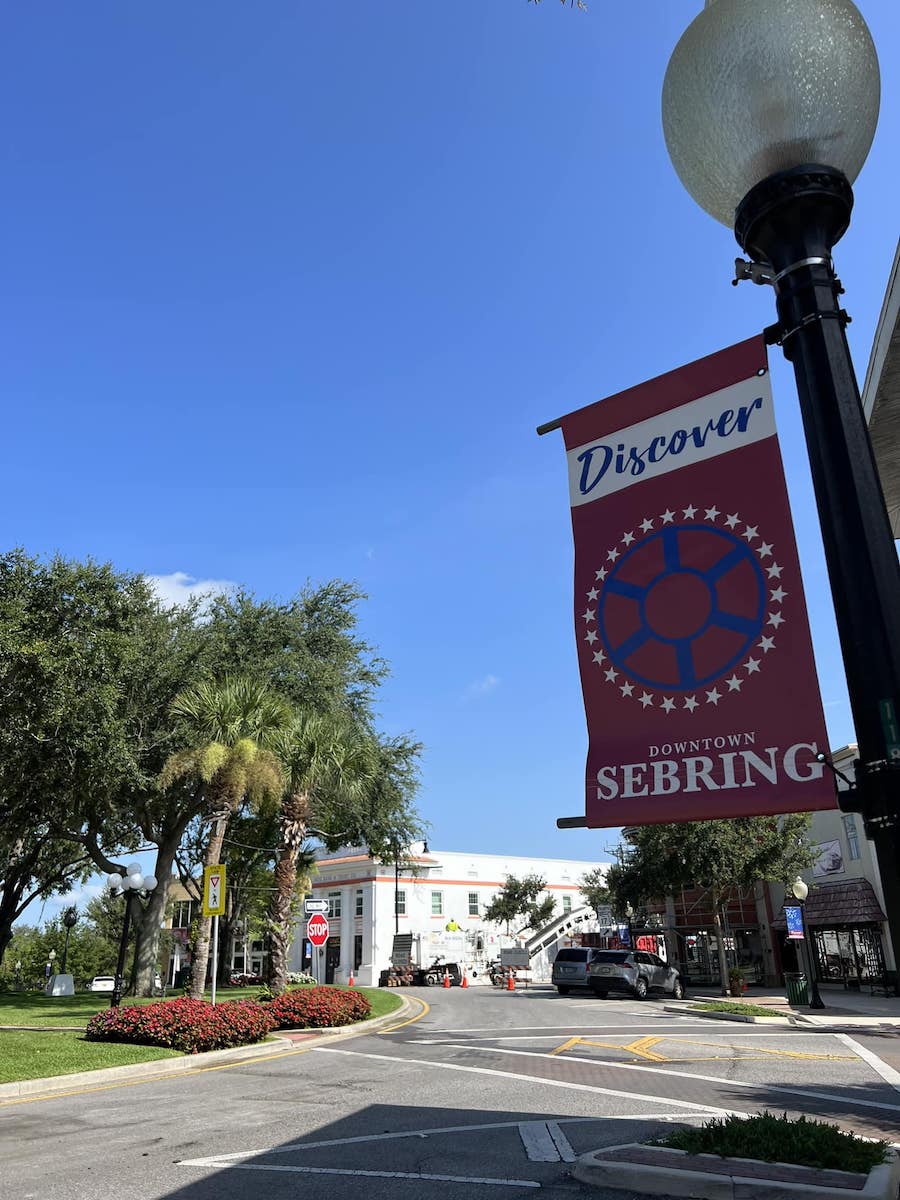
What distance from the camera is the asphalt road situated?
262 inches

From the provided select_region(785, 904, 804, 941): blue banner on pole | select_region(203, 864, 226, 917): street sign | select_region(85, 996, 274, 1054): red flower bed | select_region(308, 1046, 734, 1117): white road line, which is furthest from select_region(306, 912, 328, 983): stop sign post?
select_region(785, 904, 804, 941): blue banner on pole

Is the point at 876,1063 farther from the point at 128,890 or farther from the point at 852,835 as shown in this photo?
the point at 852,835

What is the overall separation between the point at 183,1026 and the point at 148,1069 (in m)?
2.04

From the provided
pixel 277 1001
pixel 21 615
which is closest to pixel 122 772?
pixel 21 615

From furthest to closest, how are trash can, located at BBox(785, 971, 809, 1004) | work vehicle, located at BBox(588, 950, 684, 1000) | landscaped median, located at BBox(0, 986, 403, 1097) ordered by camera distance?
work vehicle, located at BBox(588, 950, 684, 1000) → trash can, located at BBox(785, 971, 809, 1004) → landscaped median, located at BBox(0, 986, 403, 1097)

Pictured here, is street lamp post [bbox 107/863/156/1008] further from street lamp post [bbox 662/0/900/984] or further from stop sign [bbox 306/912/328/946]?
street lamp post [bbox 662/0/900/984]

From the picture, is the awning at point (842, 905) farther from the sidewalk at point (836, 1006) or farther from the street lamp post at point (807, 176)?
the street lamp post at point (807, 176)

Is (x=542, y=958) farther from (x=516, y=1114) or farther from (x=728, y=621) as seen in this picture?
(x=728, y=621)

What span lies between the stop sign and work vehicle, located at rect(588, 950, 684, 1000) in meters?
12.8

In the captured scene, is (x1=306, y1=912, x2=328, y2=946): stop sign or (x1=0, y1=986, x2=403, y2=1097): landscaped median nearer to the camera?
(x1=0, y1=986, x2=403, y2=1097): landscaped median

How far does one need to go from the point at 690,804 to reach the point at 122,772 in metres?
23.5

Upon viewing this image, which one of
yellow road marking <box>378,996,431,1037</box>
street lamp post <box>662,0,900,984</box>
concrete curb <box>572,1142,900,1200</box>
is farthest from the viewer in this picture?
yellow road marking <box>378,996,431,1037</box>

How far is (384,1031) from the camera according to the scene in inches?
808

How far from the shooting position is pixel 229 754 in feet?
69.5
